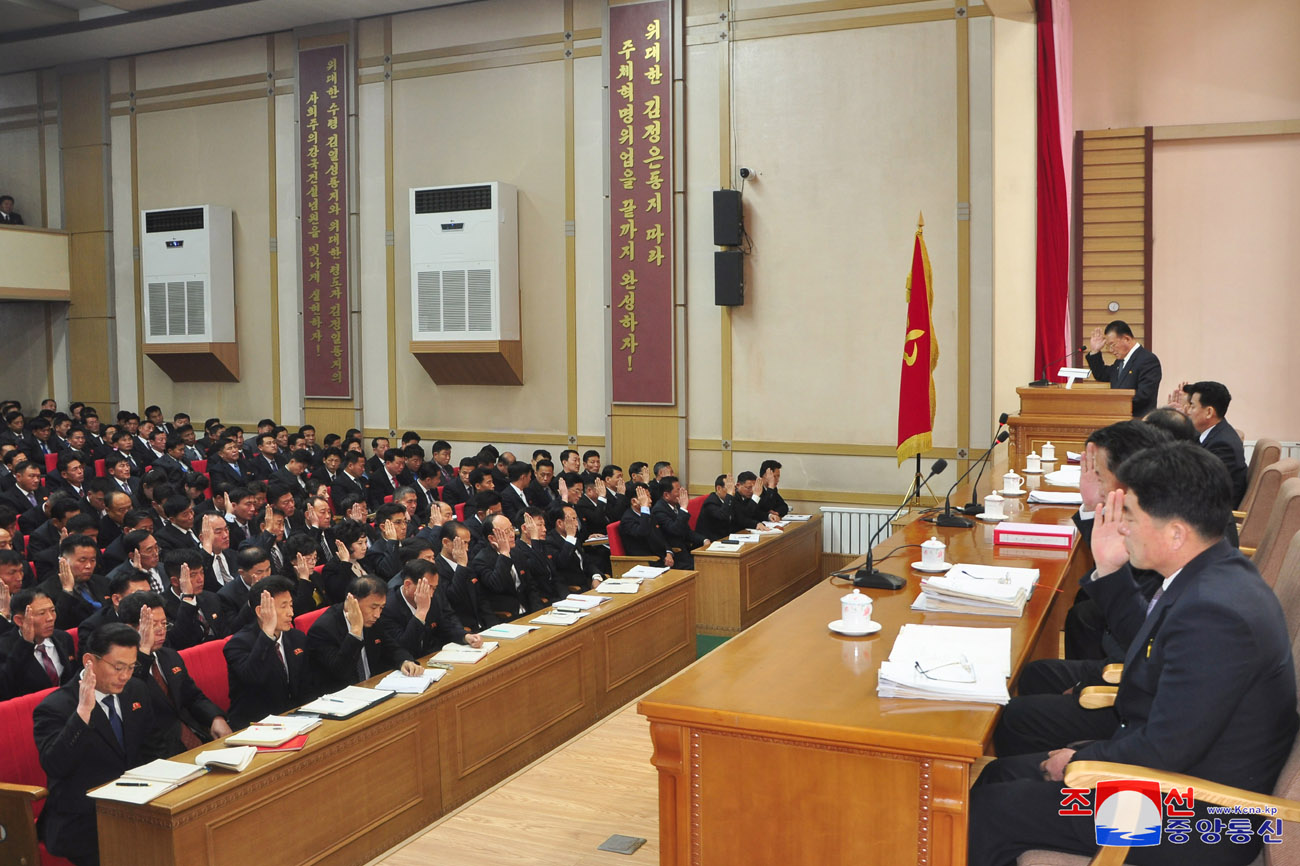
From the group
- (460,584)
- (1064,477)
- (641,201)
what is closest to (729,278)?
(641,201)

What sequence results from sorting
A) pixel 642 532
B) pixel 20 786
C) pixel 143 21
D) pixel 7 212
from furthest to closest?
pixel 7 212, pixel 143 21, pixel 642 532, pixel 20 786

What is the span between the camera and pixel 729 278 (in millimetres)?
8367

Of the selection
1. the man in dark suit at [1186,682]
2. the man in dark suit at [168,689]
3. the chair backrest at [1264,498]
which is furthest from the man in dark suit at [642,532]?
the man in dark suit at [1186,682]

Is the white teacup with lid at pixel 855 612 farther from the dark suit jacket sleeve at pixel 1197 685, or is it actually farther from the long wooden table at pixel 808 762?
the dark suit jacket sleeve at pixel 1197 685

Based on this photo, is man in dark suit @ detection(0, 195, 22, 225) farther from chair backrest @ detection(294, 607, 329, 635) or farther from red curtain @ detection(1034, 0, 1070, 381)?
red curtain @ detection(1034, 0, 1070, 381)

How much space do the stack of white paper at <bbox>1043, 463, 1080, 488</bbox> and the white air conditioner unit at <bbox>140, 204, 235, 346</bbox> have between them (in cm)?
817

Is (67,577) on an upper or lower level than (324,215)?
lower

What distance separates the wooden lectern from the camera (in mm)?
5656

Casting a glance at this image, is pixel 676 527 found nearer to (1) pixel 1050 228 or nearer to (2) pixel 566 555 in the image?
(2) pixel 566 555

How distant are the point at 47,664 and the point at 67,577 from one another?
1086 millimetres

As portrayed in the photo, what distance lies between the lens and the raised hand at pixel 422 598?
15.2 feet

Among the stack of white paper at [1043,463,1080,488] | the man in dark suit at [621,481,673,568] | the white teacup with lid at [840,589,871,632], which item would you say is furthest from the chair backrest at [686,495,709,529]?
the white teacup with lid at [840,589,871,632]

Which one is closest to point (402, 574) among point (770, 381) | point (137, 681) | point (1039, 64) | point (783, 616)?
point (137, 681)

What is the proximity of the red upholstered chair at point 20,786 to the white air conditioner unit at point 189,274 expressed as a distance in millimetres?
7531
